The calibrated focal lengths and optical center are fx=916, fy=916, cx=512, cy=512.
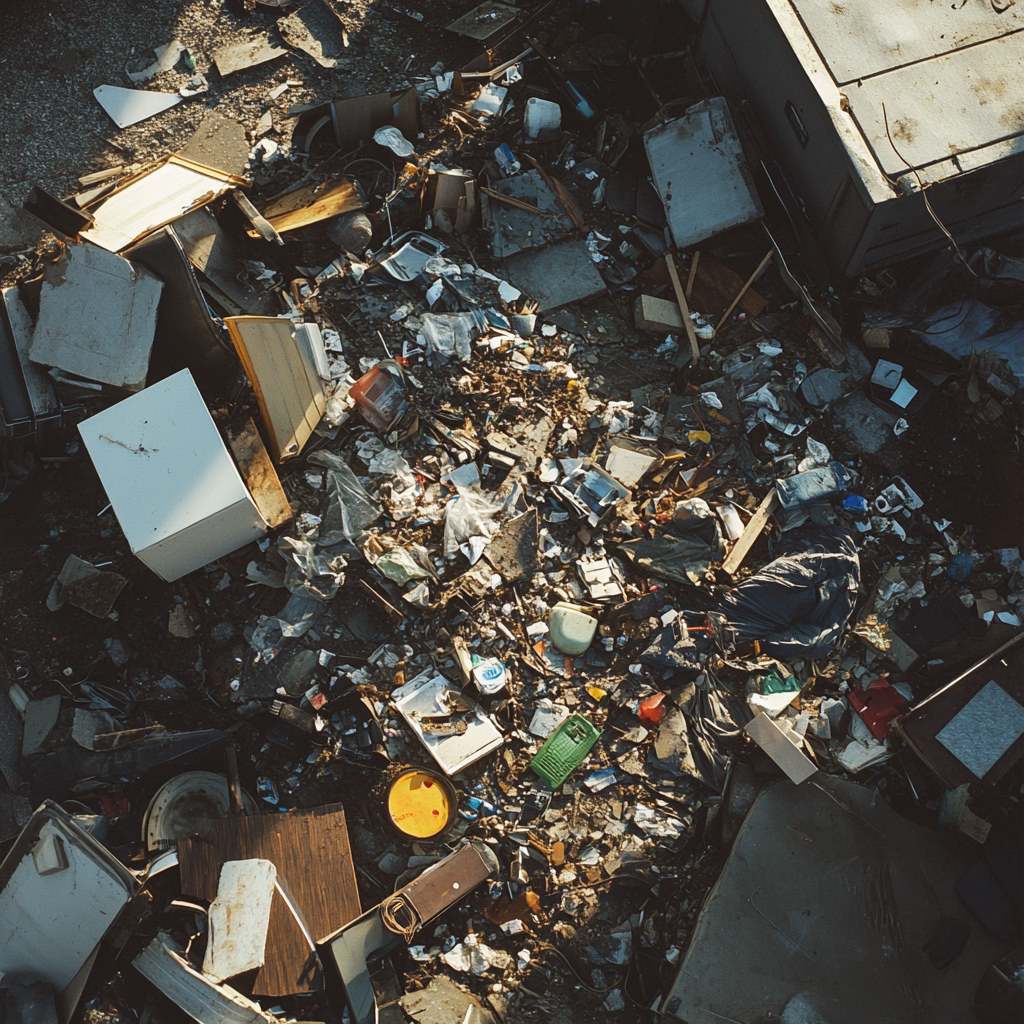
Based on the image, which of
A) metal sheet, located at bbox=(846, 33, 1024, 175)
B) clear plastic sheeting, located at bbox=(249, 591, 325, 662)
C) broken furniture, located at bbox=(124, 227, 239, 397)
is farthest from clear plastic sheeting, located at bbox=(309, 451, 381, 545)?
metal sheet, located at bbox=(846, 33, 1024, 175)

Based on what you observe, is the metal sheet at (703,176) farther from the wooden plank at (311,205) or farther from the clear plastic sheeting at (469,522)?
the clear plastic sheeting at (469,522)

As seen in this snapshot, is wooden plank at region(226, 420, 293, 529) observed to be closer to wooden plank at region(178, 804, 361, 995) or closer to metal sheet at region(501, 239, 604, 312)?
wooden plank at region(178, 804, 361, 995)

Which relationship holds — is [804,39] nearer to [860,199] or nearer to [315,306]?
[860,199]

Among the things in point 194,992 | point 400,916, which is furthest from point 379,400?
point 194,992

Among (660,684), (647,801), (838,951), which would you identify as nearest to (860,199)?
(660,684)

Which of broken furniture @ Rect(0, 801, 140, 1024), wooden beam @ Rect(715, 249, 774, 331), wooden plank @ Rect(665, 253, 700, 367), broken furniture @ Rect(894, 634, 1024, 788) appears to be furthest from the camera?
wooden beam @ Rect(715, 249, 774, 331)

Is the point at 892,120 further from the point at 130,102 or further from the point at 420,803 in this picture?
the point at 130,102

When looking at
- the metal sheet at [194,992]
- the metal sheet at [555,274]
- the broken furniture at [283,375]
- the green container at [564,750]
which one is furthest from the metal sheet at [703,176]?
the metal sheet at [194,992]

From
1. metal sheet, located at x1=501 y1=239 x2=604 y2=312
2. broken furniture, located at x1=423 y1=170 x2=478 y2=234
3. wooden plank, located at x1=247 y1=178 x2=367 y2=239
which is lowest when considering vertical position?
metal sheet, located at x1=501 y1=239 x2=604 y2=312
